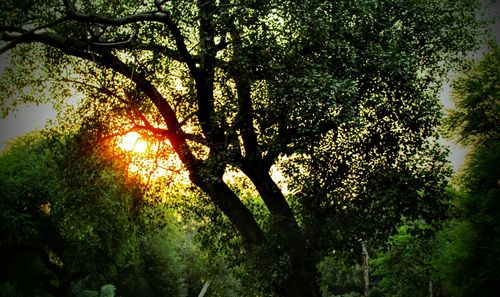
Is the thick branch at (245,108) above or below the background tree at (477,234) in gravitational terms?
below

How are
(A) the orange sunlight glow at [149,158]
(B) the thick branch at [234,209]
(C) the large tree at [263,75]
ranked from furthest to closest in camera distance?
(A) the orange sunlight glow at [149,158], (B) the thick branch at [234,209], (C) the large tree at [263,75]

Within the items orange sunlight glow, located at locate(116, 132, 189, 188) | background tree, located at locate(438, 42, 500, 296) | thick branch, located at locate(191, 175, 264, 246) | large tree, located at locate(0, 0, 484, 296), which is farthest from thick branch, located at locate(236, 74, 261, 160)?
background tree, located at locate(438, 42, 500, 296)

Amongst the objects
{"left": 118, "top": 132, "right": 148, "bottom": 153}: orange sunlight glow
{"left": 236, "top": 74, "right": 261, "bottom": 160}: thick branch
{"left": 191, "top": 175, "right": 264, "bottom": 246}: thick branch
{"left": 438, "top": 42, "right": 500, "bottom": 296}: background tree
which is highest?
{"left": 438, "top": 42, "right": 500, "bottom": 296}: background tree

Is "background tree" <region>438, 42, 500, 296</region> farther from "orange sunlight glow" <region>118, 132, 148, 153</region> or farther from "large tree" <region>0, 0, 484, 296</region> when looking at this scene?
"orange sunlight glow" <region>118, 132, 148, 153</region>

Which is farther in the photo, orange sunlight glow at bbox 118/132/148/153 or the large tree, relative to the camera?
orange sunlight glow at bbox 118/132/148/153

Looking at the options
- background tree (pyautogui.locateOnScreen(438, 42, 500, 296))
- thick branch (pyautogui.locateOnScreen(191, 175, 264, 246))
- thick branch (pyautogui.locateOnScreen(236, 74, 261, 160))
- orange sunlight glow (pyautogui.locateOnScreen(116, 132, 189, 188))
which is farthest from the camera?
background tree (pyautogui.locateOnScreen(438, 42, 500, 296))

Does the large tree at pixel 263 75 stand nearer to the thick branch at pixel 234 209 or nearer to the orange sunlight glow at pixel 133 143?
the thick branch at pixel 234 209

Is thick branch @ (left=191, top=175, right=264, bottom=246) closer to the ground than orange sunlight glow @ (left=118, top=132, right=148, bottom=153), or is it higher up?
closer to the ground

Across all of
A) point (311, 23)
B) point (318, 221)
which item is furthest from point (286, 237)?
point (311, 23)

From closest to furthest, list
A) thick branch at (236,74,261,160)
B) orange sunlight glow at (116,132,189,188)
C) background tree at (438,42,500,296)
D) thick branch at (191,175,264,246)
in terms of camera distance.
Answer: thick branch at (236,74,261,160) → thick branch at (191,175,264,246) → orange sunlight glow at (116,132,189,188) → background tree at (438,42,500,296)

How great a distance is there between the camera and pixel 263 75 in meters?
11.6

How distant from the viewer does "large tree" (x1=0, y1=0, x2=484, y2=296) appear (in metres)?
11.1

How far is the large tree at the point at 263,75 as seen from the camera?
1114cm

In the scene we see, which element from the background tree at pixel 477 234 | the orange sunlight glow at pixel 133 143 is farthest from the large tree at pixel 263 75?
the background tree at pixel 477 234
